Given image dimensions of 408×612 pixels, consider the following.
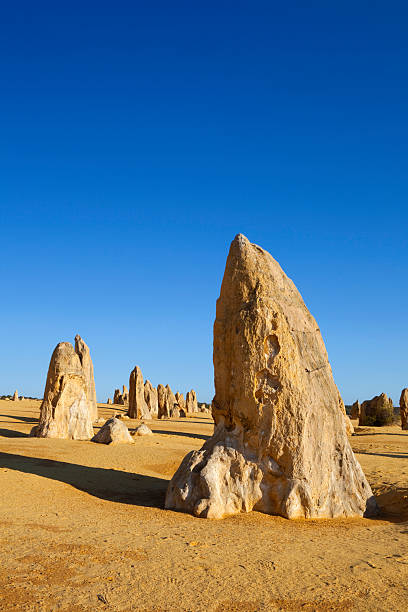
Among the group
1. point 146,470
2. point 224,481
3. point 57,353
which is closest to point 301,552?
point 224,481

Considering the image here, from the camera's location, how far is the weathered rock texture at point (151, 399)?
41.6 metres

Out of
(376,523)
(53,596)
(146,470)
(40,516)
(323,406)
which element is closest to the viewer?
(53,596)

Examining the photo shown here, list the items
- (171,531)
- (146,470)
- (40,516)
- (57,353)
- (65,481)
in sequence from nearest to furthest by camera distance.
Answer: (171,531), (40,516), (65,481), (146,470), (57,353)

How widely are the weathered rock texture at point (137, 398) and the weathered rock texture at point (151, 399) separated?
26.2ft

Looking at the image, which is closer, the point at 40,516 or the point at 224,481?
the point at 40,516

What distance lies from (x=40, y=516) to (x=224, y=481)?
8.18ft

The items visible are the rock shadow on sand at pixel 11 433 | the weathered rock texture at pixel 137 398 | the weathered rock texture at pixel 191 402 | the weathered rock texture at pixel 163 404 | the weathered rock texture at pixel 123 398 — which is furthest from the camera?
the weathered rock texture at pixel 123 398

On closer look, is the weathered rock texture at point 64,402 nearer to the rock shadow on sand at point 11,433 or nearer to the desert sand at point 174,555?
the rock shadow on sand at point 11,433

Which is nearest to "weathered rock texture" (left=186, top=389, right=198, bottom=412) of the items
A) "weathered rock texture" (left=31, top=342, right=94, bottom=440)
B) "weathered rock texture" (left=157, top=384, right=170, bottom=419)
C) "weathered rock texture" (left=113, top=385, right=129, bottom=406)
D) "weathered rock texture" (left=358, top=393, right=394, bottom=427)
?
"weathered rock texture" (left=113, top=385, right=129, bottom=406)

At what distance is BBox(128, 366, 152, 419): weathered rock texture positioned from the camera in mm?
32469

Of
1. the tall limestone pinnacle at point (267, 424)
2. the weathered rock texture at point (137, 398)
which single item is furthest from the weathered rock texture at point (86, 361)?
the tall limestone pinnacle at point (267, 424)

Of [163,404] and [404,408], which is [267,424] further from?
[163,404]

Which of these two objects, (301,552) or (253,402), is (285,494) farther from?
(301,552)

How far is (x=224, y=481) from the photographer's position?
719 cm
